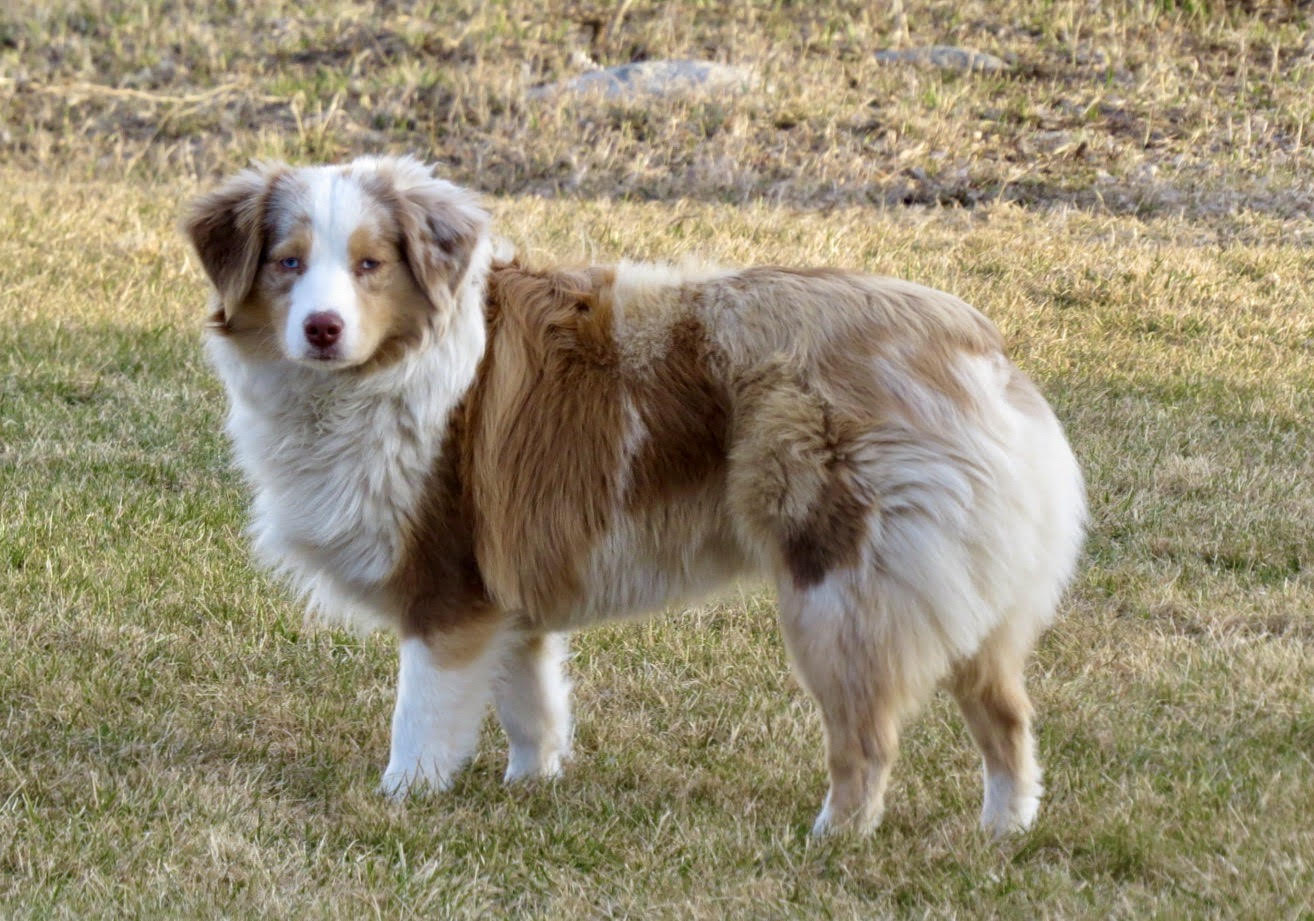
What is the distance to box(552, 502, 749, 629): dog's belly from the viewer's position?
13.8 feet

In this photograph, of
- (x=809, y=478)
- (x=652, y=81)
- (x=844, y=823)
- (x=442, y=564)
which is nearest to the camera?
(x=809, y=478)

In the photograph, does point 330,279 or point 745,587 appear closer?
point 330,279

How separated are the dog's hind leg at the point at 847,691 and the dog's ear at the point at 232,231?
1.64 metres

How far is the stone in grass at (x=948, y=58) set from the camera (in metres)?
13.1

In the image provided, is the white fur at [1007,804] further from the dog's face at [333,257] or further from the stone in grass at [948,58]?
the stone in grass at [948,58]

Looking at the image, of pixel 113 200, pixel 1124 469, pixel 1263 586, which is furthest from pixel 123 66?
pixel 1263 586

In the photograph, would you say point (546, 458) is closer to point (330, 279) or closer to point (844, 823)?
point (330, 279)

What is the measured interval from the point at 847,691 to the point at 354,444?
1.45 meters

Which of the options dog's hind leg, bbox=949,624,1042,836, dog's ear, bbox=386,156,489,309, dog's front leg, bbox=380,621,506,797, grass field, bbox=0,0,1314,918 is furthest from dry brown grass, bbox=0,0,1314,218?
dog's front leg, bbox=380,621,506,797

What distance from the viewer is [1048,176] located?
1157 cm

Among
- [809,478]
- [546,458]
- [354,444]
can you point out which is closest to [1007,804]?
[809,478]

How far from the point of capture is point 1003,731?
4.21 meters

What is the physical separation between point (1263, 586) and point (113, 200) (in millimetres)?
8369

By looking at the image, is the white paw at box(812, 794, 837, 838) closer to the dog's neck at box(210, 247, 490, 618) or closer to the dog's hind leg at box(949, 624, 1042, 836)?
the dog's hind leg at box(949, 624, 1042, 836)
